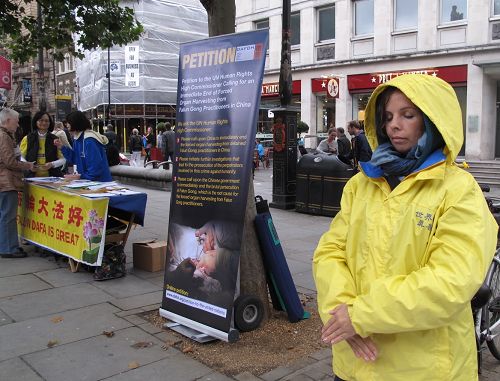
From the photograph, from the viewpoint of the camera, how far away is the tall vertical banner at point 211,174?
3.67 m

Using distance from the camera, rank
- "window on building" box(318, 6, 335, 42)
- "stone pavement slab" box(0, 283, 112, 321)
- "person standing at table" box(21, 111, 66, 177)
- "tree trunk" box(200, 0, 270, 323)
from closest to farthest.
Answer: "tree trunk" box(200, 0, 270, 323) < "stone pavement slab" box(0, 283, 112, 321) < "person standing at table" box(21, 111, 66, 177) < "window on building" box(318, 6, 335, 42)

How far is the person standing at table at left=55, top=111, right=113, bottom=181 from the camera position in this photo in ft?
20.4

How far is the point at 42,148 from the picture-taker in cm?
728

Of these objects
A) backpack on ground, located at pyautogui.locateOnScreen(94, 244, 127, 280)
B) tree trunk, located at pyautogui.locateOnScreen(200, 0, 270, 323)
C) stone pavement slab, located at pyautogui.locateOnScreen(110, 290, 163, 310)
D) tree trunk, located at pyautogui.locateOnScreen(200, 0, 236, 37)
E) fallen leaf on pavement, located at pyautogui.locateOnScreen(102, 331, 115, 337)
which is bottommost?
fallen leaf on pavement, located at pyautogui.locateOnScreen(102, 331, 115, 337)

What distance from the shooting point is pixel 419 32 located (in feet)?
68.5

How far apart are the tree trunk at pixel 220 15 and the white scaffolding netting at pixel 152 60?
2759 cm

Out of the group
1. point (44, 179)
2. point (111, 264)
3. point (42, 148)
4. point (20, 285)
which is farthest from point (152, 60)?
point (20, 285)

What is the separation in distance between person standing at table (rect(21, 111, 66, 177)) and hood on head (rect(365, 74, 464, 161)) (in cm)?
635

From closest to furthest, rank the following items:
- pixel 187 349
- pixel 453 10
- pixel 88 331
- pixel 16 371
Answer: pixel 16 371
pixel 187 349
pixel 88 331
pixel 453 10

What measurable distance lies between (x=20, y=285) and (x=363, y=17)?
21244mm

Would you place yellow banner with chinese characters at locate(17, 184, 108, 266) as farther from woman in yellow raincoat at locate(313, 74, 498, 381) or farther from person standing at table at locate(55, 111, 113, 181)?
woman in yellow raincoat at locate(313, 74, 498, 381)

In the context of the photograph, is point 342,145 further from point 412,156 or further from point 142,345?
point 412,156

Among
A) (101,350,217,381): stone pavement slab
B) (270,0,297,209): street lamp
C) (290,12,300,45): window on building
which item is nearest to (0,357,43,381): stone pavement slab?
(101,350,217,381): stone pavement slab

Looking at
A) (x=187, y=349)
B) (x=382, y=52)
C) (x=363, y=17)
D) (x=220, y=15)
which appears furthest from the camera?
(x=363, y=17)
